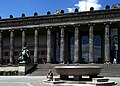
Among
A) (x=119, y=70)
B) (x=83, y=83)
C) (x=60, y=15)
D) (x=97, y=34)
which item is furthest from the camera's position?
(x=97, y=34)

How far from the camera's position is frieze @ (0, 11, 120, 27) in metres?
61.4

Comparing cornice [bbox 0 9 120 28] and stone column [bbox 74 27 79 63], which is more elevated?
cornice [bbox 0 9 120 28]

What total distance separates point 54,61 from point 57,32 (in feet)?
23.1

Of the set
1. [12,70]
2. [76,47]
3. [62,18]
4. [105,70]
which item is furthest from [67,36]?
[105,70]

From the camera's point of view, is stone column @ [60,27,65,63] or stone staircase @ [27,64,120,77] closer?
stone staircase @ [27,64,120,77]

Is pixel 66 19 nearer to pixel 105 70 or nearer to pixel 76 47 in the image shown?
pixel 76 47

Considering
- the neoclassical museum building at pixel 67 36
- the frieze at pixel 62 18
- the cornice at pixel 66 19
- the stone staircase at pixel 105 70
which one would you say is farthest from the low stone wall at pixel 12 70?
the frieze at pixel 62 18

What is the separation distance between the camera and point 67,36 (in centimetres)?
7262

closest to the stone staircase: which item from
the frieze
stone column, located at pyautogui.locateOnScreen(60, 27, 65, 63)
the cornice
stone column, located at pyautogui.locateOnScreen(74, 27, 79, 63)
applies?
stone column, located at pyautogui.locateOnScreen(60, 27, 65, 63)

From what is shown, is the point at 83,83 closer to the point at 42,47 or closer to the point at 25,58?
the point at 25,58

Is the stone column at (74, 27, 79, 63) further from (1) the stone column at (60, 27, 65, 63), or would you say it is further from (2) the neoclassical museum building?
(1) the stone column at (60, 27, 65, 63)

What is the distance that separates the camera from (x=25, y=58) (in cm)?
5556

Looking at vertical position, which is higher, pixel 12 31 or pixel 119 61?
pixel 12 31

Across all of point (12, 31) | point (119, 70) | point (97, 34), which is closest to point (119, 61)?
point (97, 34)
